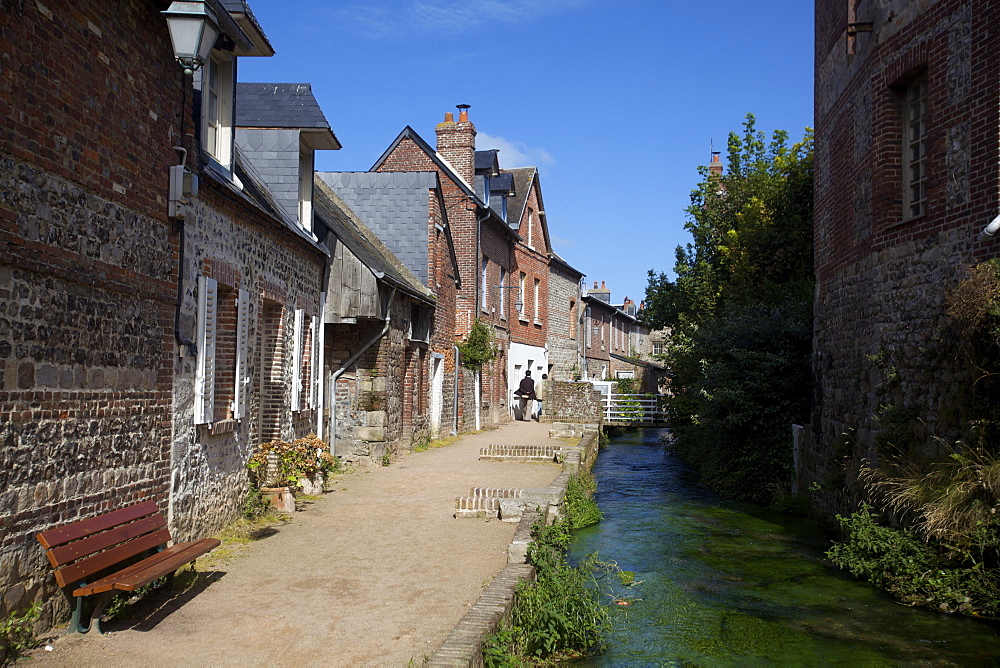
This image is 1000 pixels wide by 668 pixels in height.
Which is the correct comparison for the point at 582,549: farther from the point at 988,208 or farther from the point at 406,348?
the point at 406,348

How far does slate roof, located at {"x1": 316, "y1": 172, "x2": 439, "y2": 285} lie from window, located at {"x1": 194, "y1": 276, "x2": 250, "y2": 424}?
9.14 meters

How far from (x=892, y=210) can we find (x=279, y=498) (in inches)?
296

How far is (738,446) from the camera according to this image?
47.2 ft

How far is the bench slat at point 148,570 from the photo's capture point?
4.91m

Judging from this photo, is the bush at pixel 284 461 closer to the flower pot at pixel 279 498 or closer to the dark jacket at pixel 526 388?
the flower pot at pixel 279 498

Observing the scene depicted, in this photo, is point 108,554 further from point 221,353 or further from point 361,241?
point 361,241

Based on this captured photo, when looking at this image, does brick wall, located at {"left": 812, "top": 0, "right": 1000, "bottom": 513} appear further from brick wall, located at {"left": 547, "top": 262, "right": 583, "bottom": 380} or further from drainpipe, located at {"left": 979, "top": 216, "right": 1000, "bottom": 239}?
brick wall, located at {"left": 547, "top": 262, "right": 583, "bottom": 380}

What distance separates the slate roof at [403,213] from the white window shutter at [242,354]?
29.9 feet

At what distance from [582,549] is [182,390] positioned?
15.3 feet

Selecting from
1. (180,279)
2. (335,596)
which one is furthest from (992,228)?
(180,279)

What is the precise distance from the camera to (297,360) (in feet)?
36.4

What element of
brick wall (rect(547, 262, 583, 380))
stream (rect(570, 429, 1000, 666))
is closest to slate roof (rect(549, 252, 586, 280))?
brick wall (rect(547, 262, 583, 380))

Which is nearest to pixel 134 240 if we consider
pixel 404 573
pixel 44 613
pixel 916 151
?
pixel 44 613

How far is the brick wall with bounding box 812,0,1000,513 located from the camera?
24.8 ft
